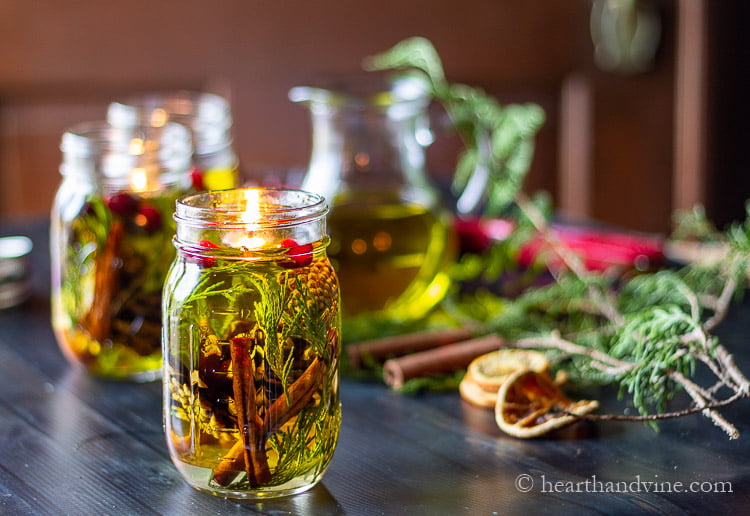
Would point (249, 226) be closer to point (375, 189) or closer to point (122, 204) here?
point (122, 204)

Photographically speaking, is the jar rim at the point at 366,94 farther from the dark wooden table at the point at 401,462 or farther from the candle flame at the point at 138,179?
the dark wooden table at the point at 401,462

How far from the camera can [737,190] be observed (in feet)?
10.6

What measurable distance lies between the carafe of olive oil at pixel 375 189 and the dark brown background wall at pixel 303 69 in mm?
1824

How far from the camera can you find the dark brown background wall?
3043 mm

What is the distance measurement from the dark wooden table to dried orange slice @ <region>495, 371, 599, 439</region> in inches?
0.6

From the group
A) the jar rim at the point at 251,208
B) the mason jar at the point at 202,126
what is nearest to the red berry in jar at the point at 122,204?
the mason jar at the point at 202,126

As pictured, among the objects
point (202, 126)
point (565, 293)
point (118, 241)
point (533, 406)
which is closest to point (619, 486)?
point (533, 406)

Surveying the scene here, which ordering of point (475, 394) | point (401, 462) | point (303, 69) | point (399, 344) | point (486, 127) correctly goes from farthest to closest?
point (303, 69), point (486, 127), point (399, 344), point (475, 394), point (401, 462)

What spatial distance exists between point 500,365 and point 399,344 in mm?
141

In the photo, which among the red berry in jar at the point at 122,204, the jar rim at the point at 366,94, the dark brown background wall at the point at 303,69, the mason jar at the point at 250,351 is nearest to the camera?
the mason jar at the point at 250,351

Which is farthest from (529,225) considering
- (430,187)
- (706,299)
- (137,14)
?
(137,14)

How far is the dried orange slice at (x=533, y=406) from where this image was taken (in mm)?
894

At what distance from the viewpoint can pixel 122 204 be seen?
1.04 meters

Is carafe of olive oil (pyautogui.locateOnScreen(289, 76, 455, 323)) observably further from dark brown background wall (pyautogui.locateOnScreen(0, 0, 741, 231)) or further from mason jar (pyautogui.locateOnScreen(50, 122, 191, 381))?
dark brown background wall (pyautogui.locateOnScreen(0, 0, 741, 231))
